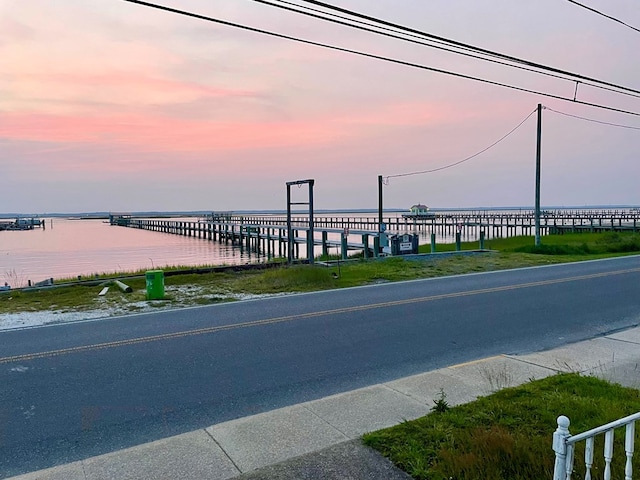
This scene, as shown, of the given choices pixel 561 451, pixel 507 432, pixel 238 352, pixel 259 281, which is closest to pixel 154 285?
pixel 259 281

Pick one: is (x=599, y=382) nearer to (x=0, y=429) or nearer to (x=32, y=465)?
(x=32, y=465)

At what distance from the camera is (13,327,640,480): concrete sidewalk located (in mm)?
4020

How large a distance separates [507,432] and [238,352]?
4.23 metres

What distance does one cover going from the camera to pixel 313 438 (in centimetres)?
457

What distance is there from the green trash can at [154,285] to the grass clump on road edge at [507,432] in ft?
29.4

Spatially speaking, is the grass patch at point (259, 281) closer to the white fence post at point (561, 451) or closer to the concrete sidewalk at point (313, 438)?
the concrete sidewalk at point (313, 438)

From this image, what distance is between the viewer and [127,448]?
455 centimetres

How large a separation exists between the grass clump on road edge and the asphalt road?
1.47 metres

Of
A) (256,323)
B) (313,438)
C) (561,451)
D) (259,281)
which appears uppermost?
(561,451)

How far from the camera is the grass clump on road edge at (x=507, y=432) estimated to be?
12.6ft

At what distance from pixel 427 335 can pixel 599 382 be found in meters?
3.04

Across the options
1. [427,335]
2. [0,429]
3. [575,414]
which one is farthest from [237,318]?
[575,414]

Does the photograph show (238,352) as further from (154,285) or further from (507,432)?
(154,285)

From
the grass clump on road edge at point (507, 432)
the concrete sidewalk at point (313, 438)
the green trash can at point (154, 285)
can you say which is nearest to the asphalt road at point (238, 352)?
the concrete sidewalk at point (313, 438)
